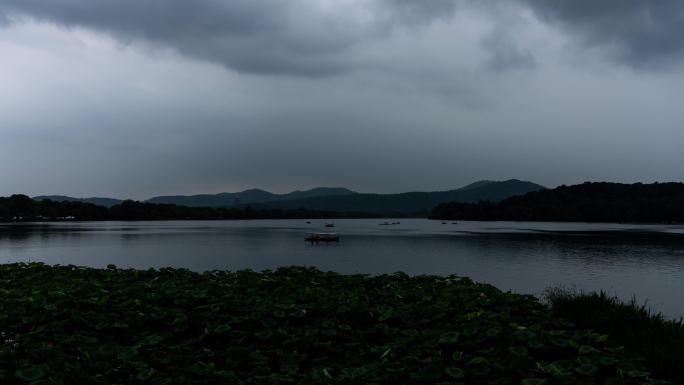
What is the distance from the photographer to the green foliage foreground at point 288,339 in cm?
822

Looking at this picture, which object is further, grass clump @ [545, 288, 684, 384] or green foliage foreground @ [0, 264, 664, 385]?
grass clump @ [545, 288, 684, 384]

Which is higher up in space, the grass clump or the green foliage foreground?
the green foliage foreground

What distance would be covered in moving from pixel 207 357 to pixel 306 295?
5.20 metres

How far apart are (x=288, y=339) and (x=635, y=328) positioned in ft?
30.8

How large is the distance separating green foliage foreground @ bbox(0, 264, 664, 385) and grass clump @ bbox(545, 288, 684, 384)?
41.7 inches

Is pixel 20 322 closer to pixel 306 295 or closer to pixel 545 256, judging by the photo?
pixel 306 295

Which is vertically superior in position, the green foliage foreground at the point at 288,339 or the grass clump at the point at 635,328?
the green foliage foreground at the point at 288,339

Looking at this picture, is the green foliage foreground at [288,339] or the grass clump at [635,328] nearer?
the green foliage foreground at [288,339]

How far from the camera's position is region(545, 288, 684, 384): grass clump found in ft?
32.0

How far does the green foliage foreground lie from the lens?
822 centimetres

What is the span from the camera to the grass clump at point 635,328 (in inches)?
384

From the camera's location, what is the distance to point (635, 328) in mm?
13188

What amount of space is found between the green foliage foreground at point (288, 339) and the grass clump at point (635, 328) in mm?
1058

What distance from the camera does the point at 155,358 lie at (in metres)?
9.24
